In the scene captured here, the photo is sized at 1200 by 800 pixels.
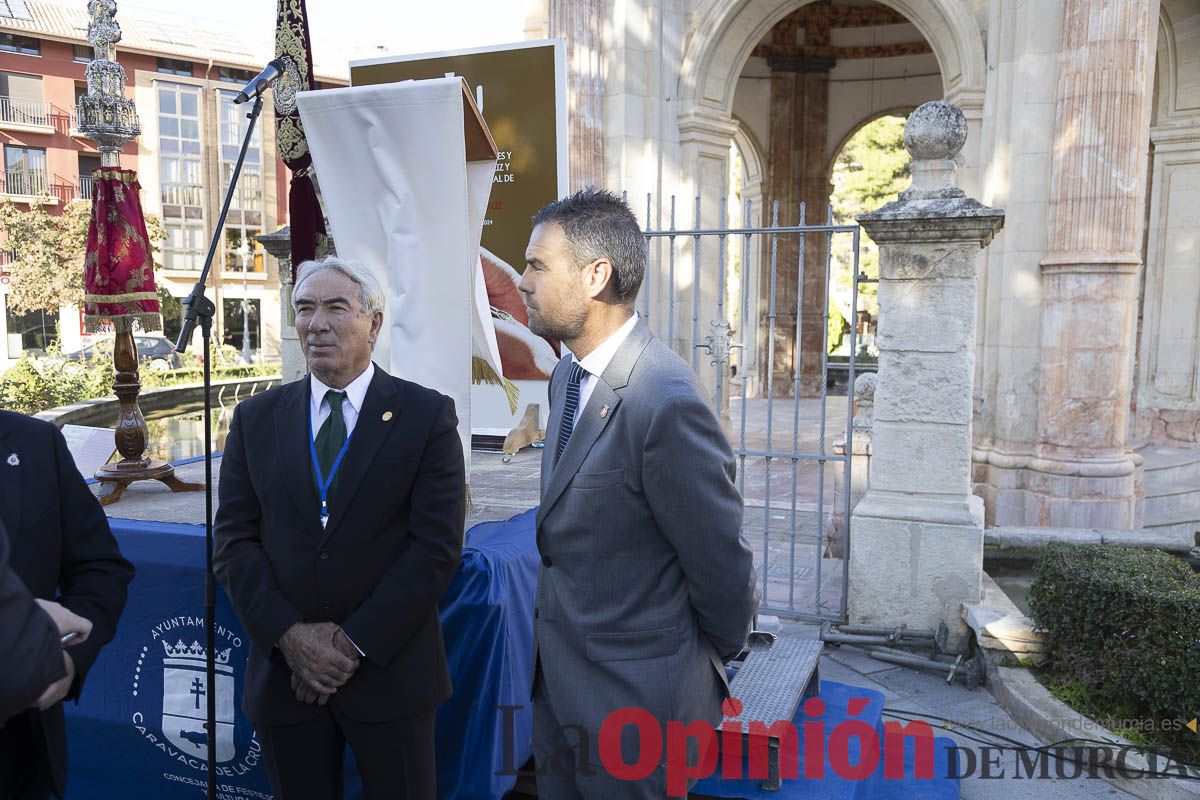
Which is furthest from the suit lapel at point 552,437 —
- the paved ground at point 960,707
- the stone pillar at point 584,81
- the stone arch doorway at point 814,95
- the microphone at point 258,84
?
the stone arch doorway at point 814,95

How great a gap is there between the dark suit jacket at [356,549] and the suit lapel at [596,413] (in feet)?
1.58

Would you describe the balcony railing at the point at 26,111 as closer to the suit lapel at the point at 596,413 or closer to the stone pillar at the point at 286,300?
the stone pillar at the point at 286,300

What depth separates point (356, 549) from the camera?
2.32 metres

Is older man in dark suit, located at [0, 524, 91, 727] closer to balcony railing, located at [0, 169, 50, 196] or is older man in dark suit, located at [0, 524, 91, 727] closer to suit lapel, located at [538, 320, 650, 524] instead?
suit lapel, located at [538, 320, 650, 524]

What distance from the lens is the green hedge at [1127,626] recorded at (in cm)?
344

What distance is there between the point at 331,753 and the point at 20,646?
49.1 inches

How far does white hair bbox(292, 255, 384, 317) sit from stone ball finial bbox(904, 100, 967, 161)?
310 centimetres

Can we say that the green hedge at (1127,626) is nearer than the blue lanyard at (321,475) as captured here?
No

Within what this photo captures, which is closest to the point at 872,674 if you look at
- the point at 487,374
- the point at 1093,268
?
the point at 487,374

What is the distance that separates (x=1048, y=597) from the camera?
13.4 ft

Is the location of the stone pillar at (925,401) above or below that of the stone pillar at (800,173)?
below

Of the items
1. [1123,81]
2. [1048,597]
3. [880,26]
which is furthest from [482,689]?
[880,26]

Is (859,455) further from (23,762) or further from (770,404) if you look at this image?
(23,762)

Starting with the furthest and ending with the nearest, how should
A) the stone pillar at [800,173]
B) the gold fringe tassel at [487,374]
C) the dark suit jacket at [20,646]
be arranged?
the stone pillar at [800,173]
the gold fringe tassel at [487,374]
the dark suit jacket at [20,646]
